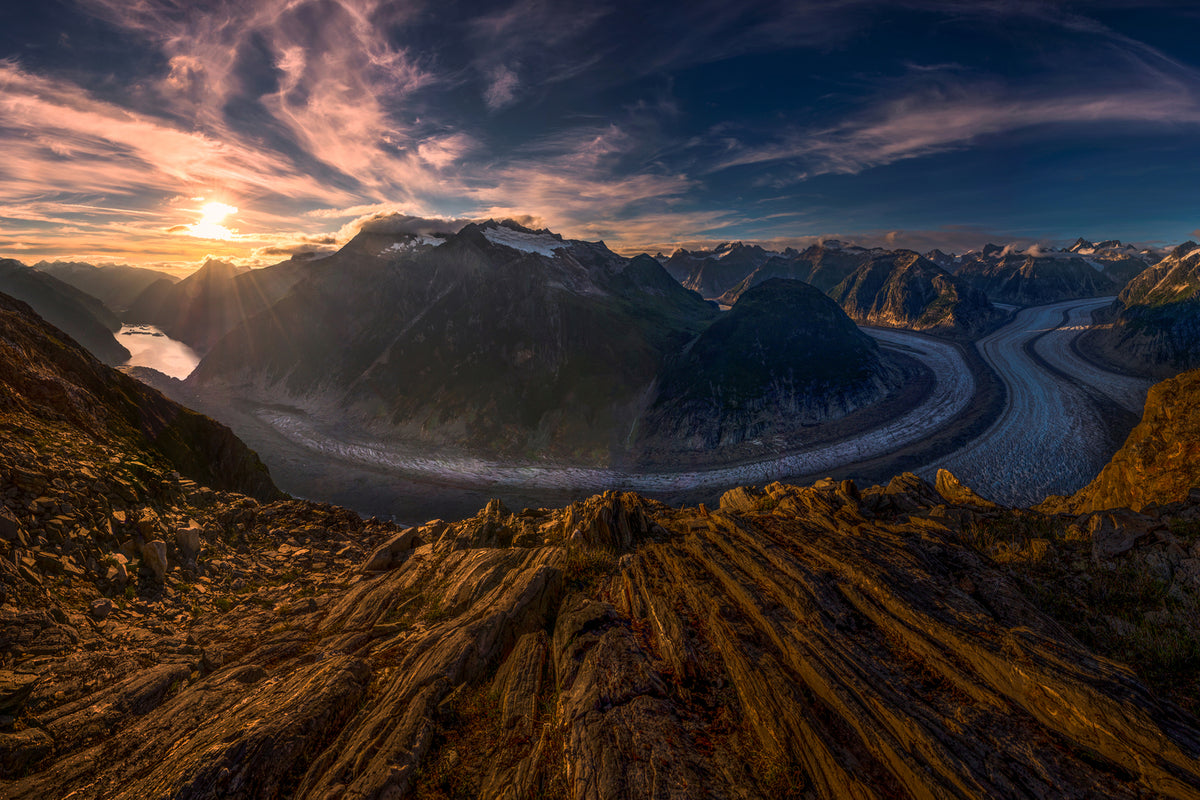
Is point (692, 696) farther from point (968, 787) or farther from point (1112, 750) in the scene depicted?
point (1112, 750)

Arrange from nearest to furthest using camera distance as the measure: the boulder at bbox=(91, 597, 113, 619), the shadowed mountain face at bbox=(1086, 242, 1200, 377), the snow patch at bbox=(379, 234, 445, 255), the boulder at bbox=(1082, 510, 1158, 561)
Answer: the boulder at bbox=(91, 597, 113, 619) < the boulder at bbox=(1082, 510, 1158, 561) < the shadowed mountain face at bbox=(1086, 242, 1200, 377) < the snow patch at bbox=(379, 234, 445, 255)

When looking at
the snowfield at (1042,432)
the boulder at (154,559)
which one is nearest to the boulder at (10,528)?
the boulder at (154,559)

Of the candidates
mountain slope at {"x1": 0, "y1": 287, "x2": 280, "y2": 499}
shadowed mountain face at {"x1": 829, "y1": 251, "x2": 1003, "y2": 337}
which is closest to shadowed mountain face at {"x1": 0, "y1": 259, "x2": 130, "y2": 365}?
mountain slope at {"x1": 0, "y1": 287, "x2": 280, "y2": 499}

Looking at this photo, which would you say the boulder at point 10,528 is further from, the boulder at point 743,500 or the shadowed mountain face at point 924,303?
the shadowed mountain face at point 924,303

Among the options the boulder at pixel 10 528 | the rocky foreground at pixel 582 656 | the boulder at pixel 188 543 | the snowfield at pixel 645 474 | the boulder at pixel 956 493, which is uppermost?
→ the boulder at pixel 10 528

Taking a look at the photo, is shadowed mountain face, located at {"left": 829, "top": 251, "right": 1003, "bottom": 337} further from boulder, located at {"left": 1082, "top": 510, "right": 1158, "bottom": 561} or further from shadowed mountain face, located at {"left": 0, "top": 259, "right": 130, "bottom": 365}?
shadowed mountain face, located at {"left": 0, "top": 259, "right": 130, "bottom": 365}

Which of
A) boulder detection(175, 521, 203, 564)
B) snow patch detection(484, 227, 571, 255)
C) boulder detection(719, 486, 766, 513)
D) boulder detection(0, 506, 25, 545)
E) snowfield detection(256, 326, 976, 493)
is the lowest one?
snowfield detection(256, 326, 976, 493)

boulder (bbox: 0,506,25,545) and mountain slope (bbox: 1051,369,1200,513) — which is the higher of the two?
boulder (bbox: 0,506,25,545)
